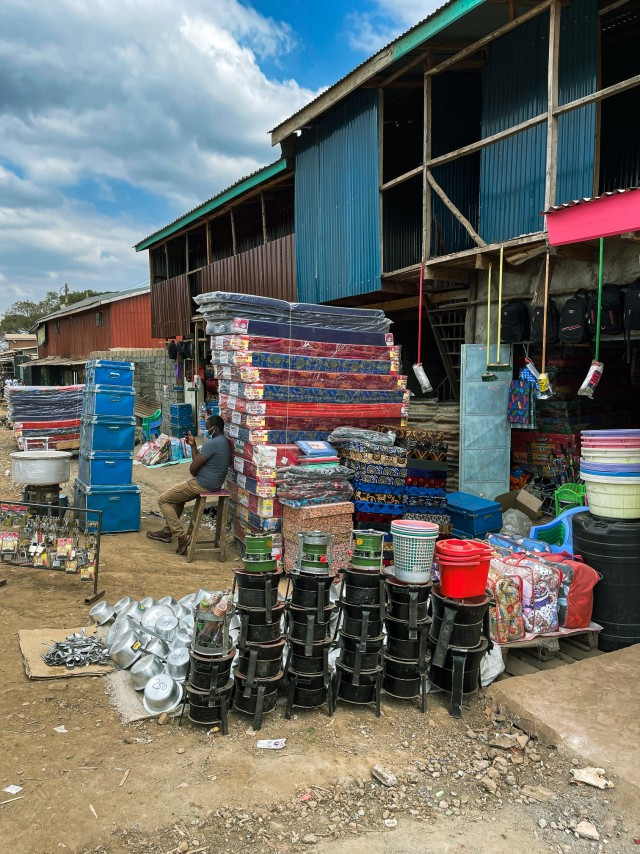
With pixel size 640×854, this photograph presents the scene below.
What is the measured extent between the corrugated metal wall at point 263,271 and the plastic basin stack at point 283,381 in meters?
4.77

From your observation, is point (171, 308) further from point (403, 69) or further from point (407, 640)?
point (407, 640)

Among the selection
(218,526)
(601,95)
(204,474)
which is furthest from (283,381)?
(601,95)

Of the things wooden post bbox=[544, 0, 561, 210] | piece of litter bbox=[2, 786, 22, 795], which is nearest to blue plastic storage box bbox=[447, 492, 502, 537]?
wooden post bbox=[544, 0, 561, 210]

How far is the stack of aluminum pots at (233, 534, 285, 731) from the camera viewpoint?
14.3ft

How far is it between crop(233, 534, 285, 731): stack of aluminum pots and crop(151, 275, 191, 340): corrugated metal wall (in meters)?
15.9

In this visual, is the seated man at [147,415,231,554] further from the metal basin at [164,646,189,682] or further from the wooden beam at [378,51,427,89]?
the wooden beam at [378,51,427,89]

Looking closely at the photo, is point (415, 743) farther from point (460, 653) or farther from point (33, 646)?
point (33, 646)

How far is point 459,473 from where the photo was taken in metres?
9.41

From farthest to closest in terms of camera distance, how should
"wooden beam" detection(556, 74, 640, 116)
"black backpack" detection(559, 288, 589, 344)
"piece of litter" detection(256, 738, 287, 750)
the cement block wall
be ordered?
A: the cement block wall
"black backpack" detection(559, 288, 589, 344)
"wooden beam" detection(556, 74, 640, 116)
"piece of litter" detection(256, 738, 287, 750)

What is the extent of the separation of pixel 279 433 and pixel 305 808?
15.2ft

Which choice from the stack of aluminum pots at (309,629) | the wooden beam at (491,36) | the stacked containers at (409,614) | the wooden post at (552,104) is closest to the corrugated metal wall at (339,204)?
the wooden beam at (491,36)

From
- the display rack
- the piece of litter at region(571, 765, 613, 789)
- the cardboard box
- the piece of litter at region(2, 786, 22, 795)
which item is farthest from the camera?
the cardboard box

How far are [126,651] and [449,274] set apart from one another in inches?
271

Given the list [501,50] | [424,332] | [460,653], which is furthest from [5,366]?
[460,653]
